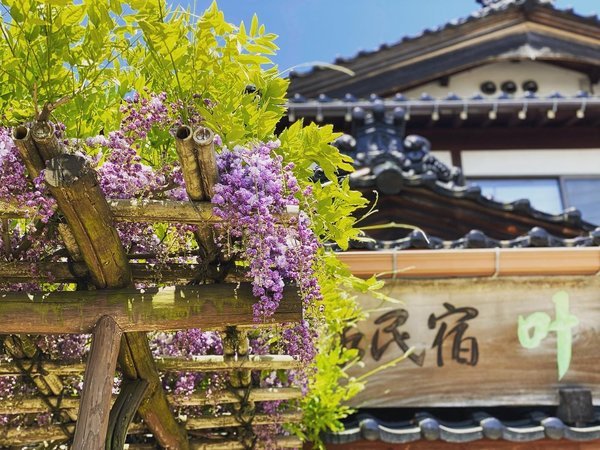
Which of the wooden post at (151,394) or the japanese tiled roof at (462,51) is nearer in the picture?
the wooden post at (151,394)

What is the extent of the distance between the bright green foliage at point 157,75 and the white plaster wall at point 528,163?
18.4ft

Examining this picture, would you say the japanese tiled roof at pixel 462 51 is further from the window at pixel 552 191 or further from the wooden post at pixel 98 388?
the wooden post at pixel 98 388

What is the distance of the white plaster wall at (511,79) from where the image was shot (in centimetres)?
900

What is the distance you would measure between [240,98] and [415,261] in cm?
277

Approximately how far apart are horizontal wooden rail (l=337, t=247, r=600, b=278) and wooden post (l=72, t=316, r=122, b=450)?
2573mm

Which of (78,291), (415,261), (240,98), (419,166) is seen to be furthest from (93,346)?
(419,166)

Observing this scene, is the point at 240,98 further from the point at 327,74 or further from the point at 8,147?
the point at 327,74

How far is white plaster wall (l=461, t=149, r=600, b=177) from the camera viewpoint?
808 cm

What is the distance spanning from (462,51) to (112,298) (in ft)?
24.0

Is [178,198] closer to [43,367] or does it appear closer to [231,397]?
[43,367]

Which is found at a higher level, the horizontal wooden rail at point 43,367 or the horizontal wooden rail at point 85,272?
the horizontal wooden rail at point 85,272

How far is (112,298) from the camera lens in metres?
2.67

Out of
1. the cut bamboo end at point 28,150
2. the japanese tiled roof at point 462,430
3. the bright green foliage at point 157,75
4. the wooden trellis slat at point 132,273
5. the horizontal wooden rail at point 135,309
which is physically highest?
the bright green foliage at point 157,75

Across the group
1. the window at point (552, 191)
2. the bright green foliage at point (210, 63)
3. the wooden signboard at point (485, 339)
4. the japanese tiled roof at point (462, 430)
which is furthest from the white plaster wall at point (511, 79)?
the bright green foliage at point (210, 63)
